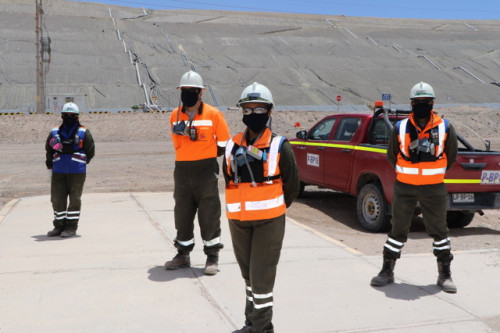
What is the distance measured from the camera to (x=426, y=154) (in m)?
5.34

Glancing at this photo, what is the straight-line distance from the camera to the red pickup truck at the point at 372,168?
7.61 m

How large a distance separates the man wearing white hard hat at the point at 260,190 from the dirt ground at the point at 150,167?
137 inches

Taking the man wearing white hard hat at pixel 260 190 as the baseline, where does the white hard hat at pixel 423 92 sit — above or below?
above

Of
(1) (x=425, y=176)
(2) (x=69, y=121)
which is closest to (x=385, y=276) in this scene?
(1) (x=425, y=176)

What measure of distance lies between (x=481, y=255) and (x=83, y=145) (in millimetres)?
5281

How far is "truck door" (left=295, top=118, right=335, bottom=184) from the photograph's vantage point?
986 cm

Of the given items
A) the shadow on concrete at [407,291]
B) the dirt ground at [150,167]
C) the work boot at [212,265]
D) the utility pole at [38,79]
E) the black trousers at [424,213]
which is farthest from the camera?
the utility pole at [38,79]

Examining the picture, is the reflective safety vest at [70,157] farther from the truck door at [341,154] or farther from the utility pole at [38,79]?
the utility pole at [38,79]

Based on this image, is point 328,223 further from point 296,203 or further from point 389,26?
point 389,26

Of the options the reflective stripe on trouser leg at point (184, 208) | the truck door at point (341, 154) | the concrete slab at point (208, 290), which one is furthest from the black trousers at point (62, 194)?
the truck door at point (341, 154)

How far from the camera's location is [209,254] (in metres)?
5.69

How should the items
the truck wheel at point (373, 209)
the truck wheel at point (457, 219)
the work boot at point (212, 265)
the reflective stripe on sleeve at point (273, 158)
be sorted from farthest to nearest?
1. the truck wheel at point (457, 219)
2. the truck wheel at point (373, 209)
3. the work boot at point (212, 265)
4. the reflective stripe on sleeve at point (273, 158)

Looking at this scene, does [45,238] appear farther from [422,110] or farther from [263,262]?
[422,110]

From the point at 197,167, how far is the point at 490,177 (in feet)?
14.4
